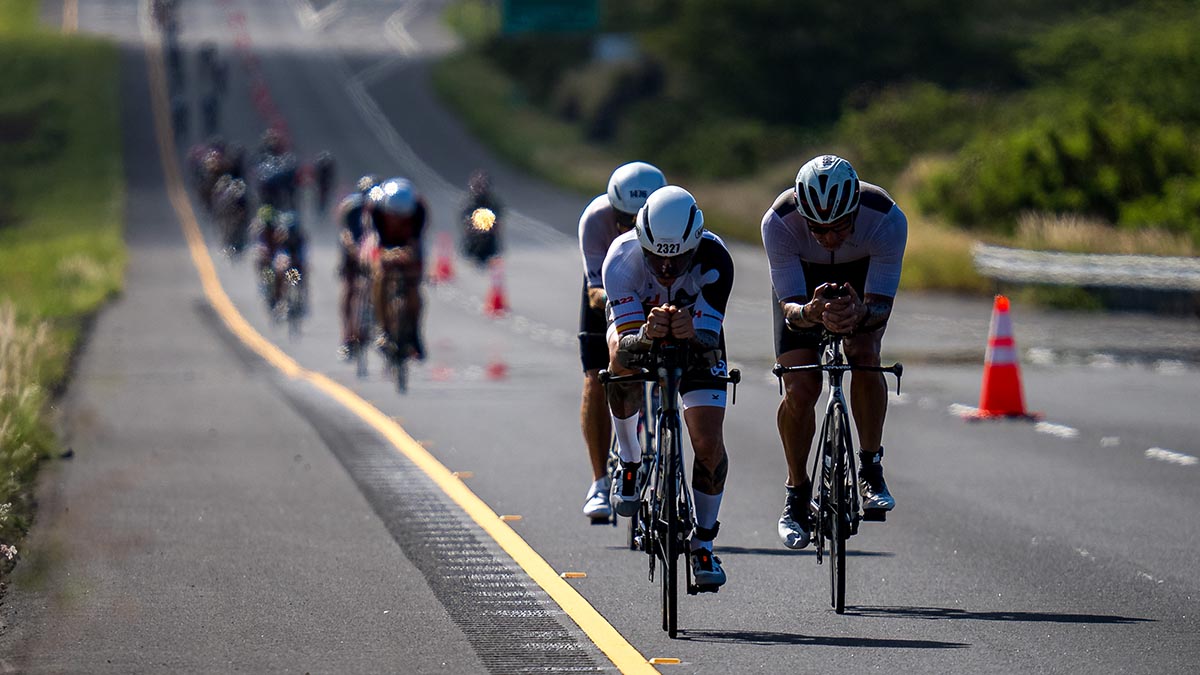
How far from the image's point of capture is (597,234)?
9.65 metres

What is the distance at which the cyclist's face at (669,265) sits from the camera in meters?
7.73

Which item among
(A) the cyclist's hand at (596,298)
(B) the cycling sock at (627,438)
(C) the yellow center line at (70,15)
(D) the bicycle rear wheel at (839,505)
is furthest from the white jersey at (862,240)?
(C) the yellow center line at (70,15)

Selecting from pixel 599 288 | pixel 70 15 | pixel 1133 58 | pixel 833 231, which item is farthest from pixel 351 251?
pixel 70 15

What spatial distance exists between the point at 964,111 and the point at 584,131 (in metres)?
22.9

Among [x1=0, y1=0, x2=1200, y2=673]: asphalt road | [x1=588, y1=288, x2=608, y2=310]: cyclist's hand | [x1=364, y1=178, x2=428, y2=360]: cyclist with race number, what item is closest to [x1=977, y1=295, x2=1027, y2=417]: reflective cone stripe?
[x1=0, y1=0, x2=1200, y2=673]: asphalt road

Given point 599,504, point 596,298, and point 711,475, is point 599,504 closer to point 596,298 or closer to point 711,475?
point 596,298

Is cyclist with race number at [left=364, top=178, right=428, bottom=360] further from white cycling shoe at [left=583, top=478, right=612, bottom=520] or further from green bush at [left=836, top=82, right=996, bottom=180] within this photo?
green bush at [left=836, top=82, right=996, bottom=180]

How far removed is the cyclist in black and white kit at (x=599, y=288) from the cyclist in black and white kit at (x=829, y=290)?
100cm

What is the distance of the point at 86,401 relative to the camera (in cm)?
1708

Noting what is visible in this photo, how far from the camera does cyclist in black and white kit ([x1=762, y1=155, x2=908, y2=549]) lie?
800 centimetres

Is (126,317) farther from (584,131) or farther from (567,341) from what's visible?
(584,131)

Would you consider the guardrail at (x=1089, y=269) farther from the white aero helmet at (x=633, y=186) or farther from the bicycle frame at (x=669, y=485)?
the bicycle frame at (x=669, y=485)

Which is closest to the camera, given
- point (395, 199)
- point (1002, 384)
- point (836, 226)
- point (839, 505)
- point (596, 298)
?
point (839, 505)

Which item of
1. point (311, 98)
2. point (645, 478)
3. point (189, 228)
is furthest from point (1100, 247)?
point (311, 98)
